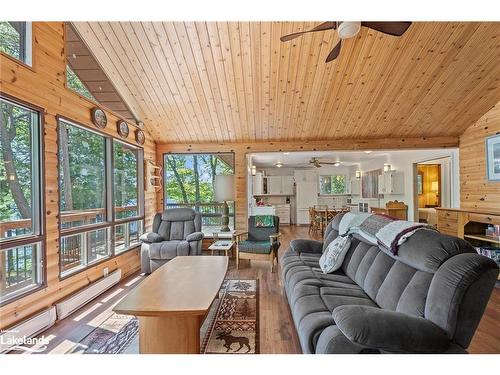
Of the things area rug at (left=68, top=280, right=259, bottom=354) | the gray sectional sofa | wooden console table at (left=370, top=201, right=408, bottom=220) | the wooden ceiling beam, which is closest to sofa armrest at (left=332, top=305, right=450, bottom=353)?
the gray sectional sofa

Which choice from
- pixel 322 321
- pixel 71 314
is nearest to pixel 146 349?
pixel 322 321

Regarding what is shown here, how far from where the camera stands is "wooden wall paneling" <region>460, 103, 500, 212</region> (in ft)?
13.8

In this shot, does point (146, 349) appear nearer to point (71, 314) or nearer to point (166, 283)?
point (166, 283)

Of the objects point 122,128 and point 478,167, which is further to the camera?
point 478,167

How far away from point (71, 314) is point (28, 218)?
Answer: 1076 mm

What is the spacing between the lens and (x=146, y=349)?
1.89 m

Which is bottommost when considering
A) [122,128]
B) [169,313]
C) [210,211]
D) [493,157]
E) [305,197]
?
[169,313]

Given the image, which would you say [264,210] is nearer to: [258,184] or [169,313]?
[258,184]

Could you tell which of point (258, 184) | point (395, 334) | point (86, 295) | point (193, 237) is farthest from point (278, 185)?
point (395, 334)

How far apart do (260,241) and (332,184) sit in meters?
6.14

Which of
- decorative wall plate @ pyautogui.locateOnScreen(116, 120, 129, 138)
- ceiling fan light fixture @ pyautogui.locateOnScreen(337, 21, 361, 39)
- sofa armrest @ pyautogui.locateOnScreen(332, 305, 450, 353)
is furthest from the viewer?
decorative wall plate @ pyautogui.locateOnScreen(116, 120, 129, 138)

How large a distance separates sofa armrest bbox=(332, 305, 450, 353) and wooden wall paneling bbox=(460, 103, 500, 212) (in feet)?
13.1

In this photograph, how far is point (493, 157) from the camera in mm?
4148

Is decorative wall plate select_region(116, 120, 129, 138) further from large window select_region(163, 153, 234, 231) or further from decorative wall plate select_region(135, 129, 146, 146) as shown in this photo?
large window select_region(163, 153, 234, 231)
